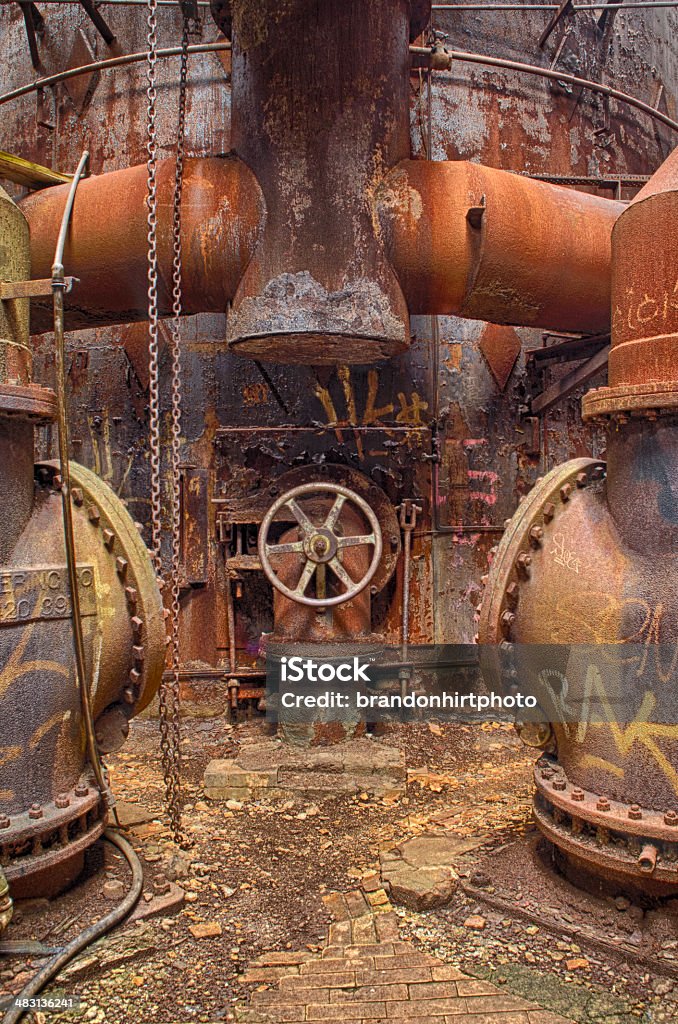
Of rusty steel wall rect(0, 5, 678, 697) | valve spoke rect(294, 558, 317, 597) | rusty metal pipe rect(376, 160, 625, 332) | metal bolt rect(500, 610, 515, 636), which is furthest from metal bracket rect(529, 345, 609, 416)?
metal bolt rect(500, 610, 515, 636)

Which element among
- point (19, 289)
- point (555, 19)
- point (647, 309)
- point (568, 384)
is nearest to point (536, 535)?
point (647, 309)

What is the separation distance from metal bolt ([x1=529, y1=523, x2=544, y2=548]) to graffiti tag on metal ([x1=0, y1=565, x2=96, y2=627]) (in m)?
1.67

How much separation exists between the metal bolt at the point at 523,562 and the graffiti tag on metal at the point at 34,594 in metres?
1.61

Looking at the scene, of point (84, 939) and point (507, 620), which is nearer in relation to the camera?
point (84, 939)

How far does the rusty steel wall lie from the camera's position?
17.5ft

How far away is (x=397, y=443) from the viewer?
17.4 feet

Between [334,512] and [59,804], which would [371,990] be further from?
[334,512]

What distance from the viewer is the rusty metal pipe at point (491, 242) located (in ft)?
12.2

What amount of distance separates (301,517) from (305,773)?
143 centimetres

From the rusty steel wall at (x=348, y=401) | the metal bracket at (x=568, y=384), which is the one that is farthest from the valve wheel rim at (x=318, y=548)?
the metal bracket at (x=568, y=384)

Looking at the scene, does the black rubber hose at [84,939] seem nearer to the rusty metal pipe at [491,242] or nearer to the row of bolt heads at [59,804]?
the row of bolt heads at [59,804]

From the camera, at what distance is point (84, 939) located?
254 centimetres

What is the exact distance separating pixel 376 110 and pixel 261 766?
11.0ft

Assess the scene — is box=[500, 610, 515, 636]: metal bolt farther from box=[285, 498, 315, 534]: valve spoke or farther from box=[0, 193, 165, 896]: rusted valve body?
Result: box=[285, 498, 315, 534]: valve spoke
